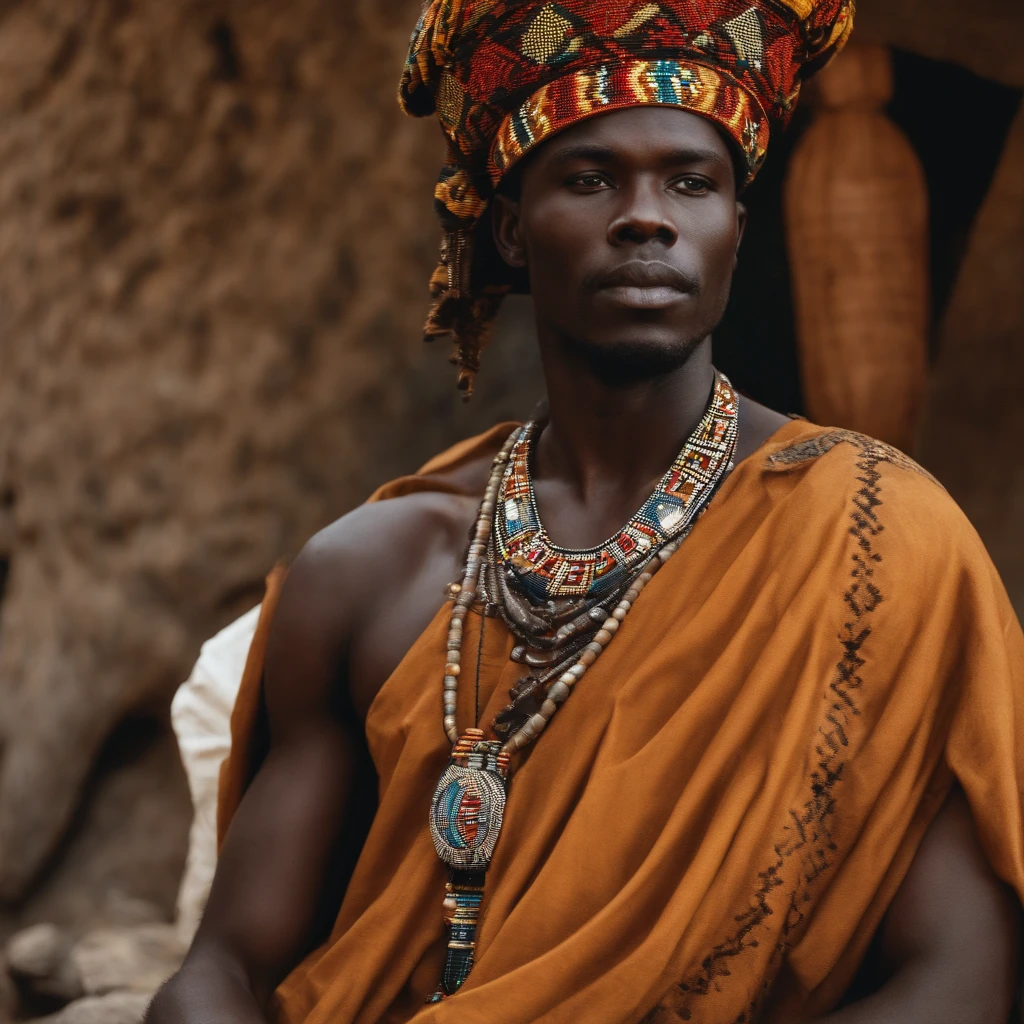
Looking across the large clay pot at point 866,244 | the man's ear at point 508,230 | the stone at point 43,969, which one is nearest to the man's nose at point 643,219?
the man's ear at point 508,230

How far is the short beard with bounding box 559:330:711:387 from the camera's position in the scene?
230cm

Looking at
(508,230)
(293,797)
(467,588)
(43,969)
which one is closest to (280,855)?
(293,797)

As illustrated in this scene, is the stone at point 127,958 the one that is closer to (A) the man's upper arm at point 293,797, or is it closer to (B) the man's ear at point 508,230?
(A) the man's upper arm at point 293,797

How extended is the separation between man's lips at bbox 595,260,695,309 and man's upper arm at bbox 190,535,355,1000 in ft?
2.32

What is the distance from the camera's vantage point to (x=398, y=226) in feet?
14.0

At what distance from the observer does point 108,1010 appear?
11.0 ft

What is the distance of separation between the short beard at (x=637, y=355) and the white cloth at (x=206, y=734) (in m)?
1.29

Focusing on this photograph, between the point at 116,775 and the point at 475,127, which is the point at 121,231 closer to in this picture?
the point at 116,775

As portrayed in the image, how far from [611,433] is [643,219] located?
1.34 feet

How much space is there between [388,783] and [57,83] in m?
2.87

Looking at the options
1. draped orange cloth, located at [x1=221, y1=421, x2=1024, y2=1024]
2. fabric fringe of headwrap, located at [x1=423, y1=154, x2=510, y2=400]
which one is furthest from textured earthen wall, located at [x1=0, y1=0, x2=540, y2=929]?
draped orange cloth, located at [x1=221, y1=421, x2=1024, y2=1024]

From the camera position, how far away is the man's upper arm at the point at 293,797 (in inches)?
95.3

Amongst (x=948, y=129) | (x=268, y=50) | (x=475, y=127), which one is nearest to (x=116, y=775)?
(x=268, y=50)

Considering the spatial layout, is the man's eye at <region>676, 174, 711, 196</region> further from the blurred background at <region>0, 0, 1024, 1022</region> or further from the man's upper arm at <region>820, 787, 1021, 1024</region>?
the blurred background at <region>0, 0, 1024, 1022</region>
